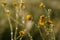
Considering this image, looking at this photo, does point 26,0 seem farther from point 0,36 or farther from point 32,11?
point 0,36

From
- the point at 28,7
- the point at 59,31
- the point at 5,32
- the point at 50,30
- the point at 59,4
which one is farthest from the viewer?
the point at 59,4

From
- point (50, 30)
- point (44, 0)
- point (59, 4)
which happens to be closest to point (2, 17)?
point (44, 0)

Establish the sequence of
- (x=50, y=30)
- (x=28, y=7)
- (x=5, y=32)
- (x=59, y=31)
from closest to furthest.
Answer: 1. (x=50, y=30)
2. (x=59, y=31)
3. (x=5, y=32)
4. (x=28, y=7)

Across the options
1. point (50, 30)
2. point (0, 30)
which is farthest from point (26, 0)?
point (50, 30)

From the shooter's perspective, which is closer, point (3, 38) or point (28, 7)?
point (3, 38)

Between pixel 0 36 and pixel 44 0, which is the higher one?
pixel 44 0

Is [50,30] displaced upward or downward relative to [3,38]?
upward

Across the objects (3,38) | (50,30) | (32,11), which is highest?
(50,30)

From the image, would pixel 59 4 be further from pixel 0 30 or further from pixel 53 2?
pixel 0 30

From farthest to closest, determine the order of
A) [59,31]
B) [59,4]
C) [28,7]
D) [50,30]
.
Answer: [59,4], [28,7], [59,31], [50,30]
